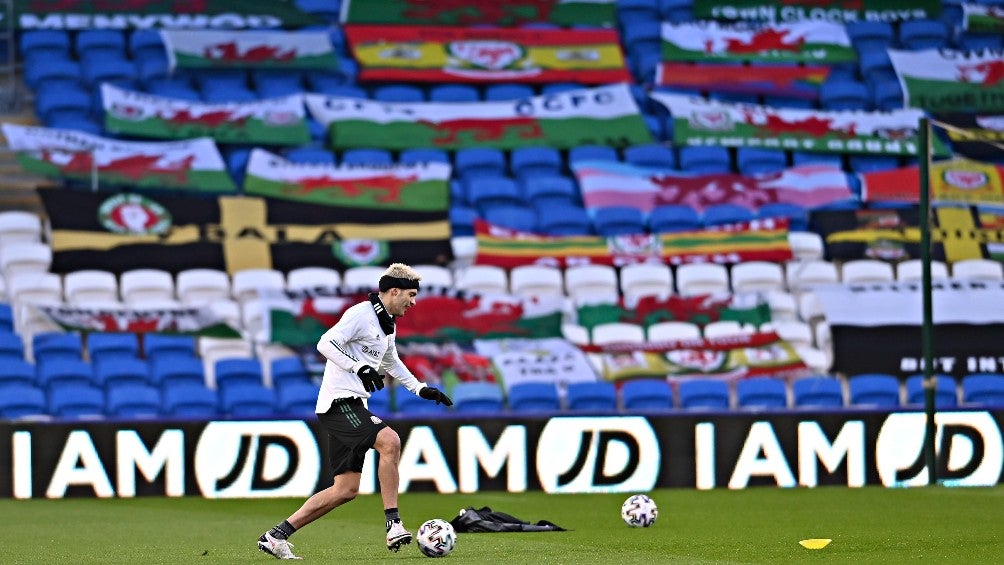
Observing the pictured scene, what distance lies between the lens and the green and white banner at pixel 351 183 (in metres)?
21.4

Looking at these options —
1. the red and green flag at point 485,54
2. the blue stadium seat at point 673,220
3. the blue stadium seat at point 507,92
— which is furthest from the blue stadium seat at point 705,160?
the blue stadium seat at point 507,92

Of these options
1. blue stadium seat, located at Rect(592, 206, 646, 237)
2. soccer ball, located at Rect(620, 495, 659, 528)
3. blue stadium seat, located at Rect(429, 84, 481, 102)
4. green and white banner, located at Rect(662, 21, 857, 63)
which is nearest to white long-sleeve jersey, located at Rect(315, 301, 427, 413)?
soccer ball, located at Rect(620, 495, 659, 528)

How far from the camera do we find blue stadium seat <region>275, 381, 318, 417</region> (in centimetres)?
1761

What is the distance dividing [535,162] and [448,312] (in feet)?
13.3

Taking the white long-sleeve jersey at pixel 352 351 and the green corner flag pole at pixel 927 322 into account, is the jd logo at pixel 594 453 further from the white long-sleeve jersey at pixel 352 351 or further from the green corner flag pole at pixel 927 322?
the white long-sleeve jersey at pixel 352 351

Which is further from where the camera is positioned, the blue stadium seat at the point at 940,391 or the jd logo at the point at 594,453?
the blue stadium seat at the point at 940,391

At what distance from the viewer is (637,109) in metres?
23.4

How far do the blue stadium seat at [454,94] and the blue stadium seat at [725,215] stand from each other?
394cm

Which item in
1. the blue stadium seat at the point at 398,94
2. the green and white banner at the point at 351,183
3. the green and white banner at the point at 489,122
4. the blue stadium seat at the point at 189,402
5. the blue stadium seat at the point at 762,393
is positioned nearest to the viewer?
the blue stadium seat at the point at 189,402

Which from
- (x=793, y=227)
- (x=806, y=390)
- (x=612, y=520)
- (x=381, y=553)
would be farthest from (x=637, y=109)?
(x=381, y=553)

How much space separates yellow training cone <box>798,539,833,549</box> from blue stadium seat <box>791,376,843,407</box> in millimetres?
8953

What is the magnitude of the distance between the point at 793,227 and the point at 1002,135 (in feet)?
12.1

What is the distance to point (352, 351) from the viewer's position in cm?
884

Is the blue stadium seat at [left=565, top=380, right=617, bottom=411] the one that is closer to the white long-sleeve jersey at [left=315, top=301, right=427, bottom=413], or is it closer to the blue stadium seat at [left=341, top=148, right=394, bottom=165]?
the blue stadium seat at [left=341, top=148, right=394, bottom=165]
